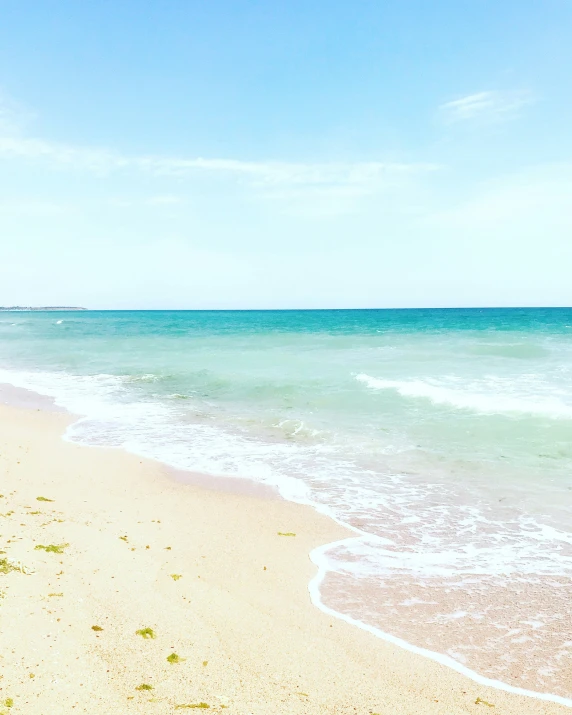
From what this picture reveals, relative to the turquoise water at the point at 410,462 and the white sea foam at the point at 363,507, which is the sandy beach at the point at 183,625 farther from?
the turquoise water at the point at 410,462

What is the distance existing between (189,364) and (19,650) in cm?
2669

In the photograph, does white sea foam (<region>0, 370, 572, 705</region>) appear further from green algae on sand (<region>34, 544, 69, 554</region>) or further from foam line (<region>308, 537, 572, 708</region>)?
green algae on sand (<region>34, 544, 69, 554</region>)

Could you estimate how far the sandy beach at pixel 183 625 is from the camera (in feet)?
14.8

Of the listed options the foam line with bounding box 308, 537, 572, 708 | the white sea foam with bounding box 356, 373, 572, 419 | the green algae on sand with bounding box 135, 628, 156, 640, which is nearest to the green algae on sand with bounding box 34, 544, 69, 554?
the green algae on sand with bounding box 135, 628, 156, 640

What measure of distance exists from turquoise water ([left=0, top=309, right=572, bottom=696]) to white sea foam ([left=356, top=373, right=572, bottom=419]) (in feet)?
0.26

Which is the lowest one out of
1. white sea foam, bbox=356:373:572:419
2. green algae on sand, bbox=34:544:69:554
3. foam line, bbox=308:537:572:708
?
foam line, bbox=308:537:572:708

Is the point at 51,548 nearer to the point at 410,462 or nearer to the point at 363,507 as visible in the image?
the point at 363,507

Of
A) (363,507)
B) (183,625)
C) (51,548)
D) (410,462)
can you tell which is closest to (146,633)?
(183,625)

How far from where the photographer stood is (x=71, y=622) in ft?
17.6

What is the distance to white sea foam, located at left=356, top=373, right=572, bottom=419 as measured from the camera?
1723cm

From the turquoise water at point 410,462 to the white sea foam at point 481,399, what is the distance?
0.26ft

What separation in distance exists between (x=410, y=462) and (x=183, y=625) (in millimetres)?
7907

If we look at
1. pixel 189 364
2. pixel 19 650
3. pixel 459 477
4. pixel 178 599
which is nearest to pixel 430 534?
pixel 459 477

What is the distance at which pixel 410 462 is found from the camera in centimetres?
1246
